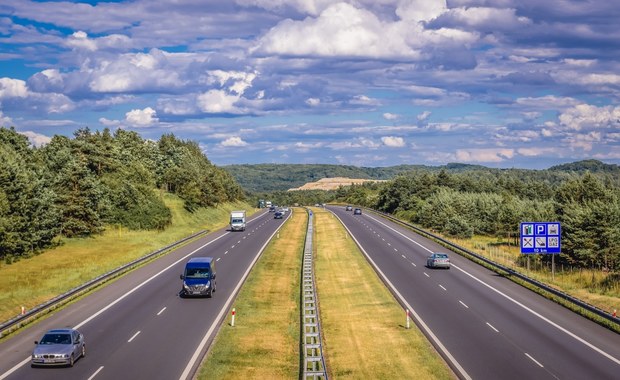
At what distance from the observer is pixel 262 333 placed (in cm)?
3231

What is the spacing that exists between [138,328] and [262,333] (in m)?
5.98

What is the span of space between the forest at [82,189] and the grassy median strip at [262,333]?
90.5 ft

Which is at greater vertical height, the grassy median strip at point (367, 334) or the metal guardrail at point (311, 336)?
the metal guardrail at point (311, 336)

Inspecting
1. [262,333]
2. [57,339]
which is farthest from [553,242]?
[57,339]

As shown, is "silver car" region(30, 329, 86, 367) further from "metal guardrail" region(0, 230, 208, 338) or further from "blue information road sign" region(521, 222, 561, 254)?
"blue information road sign" region(521, 222, 561, 254)

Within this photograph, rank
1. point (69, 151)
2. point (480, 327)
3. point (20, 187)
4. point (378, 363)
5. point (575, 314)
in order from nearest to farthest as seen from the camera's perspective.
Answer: point (378, 363) < point (480, 327) < point (575, 314) < point (20, 187) < point (69, 151)

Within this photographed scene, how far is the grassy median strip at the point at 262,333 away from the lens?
25.5 metres

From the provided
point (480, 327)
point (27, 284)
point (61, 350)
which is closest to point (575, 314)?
point (480, 327)

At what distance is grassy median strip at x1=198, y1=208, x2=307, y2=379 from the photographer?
2550 cm

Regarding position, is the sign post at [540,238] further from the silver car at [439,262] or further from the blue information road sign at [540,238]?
the silver car at [439,262]

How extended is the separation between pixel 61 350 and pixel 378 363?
12.3 metres

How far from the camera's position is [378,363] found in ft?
87.6

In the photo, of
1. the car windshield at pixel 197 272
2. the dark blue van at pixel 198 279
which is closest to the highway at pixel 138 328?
the dark blue van at pixel 198 279

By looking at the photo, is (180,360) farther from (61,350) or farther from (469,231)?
(469,231)
